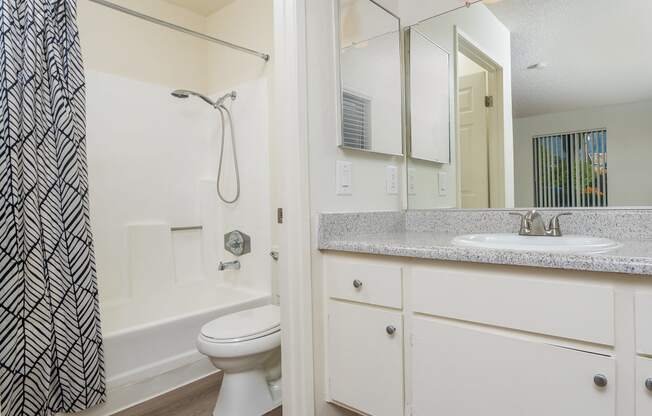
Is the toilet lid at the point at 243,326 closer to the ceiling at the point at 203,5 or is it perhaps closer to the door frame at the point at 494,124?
the door frame at the point at 494,124

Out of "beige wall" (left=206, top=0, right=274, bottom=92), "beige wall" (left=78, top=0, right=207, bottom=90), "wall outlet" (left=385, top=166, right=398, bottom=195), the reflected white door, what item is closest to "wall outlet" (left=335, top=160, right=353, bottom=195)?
"wall outlet" (left=385, top=166, right=398, bottom=195)

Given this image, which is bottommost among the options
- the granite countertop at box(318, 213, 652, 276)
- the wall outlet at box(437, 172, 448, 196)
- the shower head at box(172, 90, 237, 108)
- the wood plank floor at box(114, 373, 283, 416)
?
the wood plank floor at box(114, 373, 283, 416)

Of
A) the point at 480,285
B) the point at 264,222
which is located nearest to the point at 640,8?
the point at 480,285

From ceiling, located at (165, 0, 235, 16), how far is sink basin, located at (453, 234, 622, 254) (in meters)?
2.34

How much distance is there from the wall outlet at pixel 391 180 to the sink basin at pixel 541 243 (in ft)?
1.47

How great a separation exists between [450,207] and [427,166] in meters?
0.23

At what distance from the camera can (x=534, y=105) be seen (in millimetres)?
1483

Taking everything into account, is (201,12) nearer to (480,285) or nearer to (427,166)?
(427,166)

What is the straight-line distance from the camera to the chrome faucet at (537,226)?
4.45ft

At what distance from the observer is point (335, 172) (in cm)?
145

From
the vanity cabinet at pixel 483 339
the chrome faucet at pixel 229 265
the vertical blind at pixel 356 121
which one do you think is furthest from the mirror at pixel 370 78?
the chrome faucet at pixel 229 265

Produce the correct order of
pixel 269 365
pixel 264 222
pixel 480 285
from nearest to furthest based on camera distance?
pixel 480 285 → pixel 269 365 → pixel 264 222

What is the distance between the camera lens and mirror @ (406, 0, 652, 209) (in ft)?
4.28

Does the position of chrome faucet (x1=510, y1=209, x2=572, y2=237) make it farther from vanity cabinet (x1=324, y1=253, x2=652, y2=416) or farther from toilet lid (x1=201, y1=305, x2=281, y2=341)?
toilet lid (x1=201, y1=305, x2=281, y2=341)
